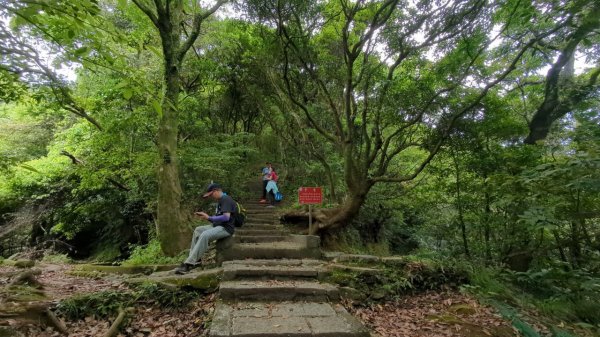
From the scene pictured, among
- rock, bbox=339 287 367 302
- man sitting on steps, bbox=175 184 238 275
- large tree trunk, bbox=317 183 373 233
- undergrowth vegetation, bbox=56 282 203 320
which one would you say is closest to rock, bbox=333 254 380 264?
rock, bbox=339 287 367 302

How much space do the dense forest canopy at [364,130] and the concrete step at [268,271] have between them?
2.34m

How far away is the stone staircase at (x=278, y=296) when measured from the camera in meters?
3.60

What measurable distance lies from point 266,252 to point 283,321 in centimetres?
257

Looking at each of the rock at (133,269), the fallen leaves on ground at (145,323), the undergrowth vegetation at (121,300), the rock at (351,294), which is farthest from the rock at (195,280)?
the rock at (351,294)

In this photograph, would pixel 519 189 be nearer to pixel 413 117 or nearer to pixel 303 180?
pixel 413 117

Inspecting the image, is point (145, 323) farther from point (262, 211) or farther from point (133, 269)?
point (262, 211)

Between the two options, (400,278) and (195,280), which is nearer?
(195,280)

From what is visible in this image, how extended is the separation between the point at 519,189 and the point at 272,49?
7.87 m

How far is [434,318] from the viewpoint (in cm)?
461

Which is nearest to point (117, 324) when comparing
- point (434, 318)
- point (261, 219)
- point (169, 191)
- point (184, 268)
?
point (184, 268)

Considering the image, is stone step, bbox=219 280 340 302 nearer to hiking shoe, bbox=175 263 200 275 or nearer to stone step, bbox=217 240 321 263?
hiking shoe, bbox=175 263 200 275

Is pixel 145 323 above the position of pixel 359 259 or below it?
below

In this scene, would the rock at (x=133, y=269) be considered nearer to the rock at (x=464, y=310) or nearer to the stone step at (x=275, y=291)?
the stone step at (x=275, y=291)

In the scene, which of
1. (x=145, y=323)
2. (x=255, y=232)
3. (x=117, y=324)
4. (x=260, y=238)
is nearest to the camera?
(x=117, y=324)
